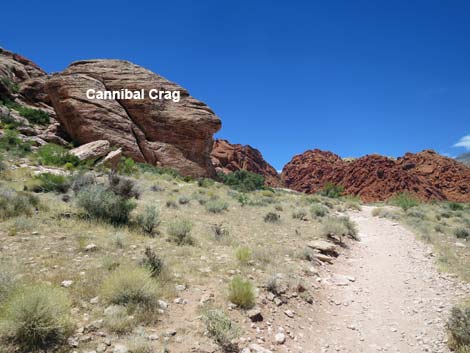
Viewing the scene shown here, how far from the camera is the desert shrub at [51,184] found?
889cm

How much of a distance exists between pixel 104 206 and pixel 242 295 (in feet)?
14.1

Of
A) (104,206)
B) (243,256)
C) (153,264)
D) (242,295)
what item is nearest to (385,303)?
(243,256)

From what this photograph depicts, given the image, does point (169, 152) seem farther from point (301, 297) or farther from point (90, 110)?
point (301, 297)

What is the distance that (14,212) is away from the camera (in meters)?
6.07

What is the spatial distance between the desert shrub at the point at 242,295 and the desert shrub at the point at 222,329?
19.4 inches

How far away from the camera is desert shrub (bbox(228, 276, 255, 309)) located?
4.04 m

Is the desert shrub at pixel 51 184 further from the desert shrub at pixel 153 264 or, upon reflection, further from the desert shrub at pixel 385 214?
the desert shrub at pixel 385 214

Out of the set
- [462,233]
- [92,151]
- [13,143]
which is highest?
[92,151]

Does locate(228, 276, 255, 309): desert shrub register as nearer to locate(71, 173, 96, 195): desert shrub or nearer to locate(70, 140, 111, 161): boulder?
locate(71, 173, 96, 195): desert shrub

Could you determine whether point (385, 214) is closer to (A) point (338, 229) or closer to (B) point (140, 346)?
(A) point (338, 229)

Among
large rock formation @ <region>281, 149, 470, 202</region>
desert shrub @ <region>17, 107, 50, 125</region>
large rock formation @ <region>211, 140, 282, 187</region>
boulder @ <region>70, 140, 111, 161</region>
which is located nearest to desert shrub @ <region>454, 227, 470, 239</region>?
boulder @ <region>70, 140, 111, 161</region>

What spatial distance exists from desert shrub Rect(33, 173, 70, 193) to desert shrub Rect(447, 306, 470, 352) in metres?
9.98

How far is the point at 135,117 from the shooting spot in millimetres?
26656

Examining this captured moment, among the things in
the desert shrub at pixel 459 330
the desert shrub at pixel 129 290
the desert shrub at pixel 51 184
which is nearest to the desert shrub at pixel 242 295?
the desert shrub at pixel 129 290
